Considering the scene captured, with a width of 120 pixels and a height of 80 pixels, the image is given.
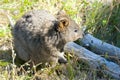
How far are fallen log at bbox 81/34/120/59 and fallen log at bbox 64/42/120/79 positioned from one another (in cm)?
23

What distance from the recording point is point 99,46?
6.82 m

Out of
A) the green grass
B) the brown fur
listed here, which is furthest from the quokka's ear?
the green grass

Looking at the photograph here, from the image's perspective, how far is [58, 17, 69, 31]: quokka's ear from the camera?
618cm

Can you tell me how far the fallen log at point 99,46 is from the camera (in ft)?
21.9

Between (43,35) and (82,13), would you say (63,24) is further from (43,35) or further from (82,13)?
(82,13)

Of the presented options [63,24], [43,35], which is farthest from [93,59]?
[43,35]

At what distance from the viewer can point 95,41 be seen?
22.7ft

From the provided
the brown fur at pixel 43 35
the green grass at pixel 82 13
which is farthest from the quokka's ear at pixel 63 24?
the green grass at pixel 82 13

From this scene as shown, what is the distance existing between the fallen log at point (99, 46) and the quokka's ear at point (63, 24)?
0.74m

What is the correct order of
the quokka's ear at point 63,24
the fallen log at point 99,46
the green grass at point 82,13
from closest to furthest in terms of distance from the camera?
1. the quokka's ear at point 63,24
2. the fallen log at point 99,46
3. the green grass at point 82,13

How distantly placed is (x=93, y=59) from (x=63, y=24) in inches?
29.1

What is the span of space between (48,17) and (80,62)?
35.4 inches

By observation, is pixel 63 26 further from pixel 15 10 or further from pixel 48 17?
pixel 15 10

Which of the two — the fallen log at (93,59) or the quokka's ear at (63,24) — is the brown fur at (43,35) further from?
the fallen log at (93,59)
